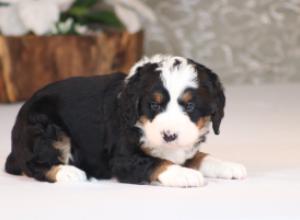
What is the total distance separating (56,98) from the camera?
2189mm

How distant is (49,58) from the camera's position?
13.7 ft

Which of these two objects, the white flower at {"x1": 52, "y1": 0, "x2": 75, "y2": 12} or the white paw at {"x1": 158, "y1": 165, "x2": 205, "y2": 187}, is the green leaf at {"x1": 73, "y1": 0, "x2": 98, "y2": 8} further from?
the white paw at {"x1": 158, "y1": 165, "x2": 205, "y2": 187}

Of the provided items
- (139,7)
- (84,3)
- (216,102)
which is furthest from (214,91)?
(139,7)

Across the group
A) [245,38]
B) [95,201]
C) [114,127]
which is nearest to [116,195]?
[95,201]

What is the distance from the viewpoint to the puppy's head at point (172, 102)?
1.93 meters

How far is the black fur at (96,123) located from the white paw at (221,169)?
14 cm

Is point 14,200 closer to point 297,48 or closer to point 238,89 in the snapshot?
point 238,89

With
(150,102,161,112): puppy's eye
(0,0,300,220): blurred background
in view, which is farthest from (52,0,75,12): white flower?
(150,102,161,112): puppy's eye

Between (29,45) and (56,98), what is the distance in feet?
6.49

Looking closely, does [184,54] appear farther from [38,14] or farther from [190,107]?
[190,107]

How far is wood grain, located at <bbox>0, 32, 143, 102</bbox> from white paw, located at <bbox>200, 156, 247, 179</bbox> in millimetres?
2141

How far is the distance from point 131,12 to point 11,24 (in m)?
0.81

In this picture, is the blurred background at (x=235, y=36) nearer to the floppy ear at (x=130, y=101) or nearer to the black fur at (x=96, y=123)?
the black fur at (x=96, y=123)

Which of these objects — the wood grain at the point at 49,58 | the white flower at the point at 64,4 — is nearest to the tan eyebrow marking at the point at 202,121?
the wood grain at the point at 49,58
